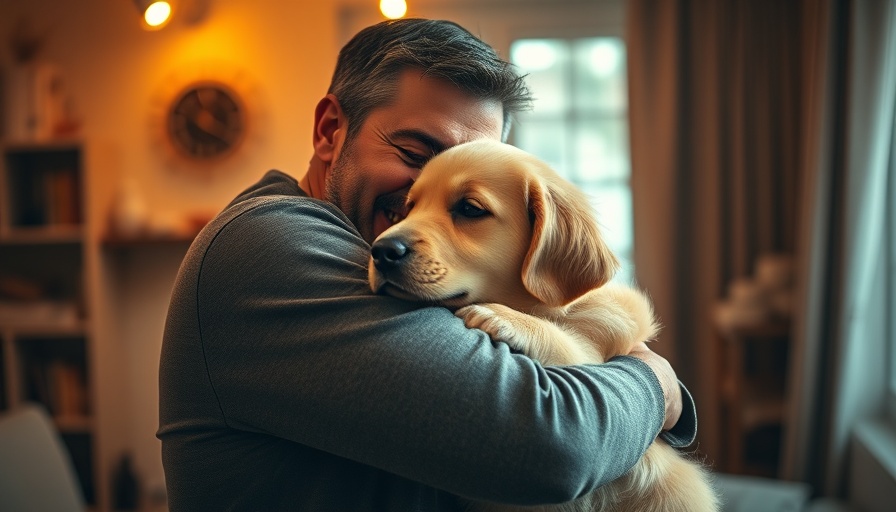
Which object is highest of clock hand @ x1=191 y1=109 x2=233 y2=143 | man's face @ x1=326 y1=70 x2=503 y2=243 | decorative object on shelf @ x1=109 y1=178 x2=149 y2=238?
clock hand @ x1=191 y1=109 x2=233 y2=143

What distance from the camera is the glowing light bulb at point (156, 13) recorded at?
2730 millimetres

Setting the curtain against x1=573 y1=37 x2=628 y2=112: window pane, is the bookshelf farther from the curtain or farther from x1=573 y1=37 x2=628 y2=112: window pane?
the curtain

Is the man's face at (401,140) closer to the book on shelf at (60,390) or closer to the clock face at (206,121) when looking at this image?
the clock face at (206,121)

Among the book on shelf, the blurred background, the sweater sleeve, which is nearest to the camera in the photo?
the sweater sleeve

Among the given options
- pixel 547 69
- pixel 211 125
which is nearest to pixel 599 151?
pixel 547 69

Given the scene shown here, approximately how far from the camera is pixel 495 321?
1079mm

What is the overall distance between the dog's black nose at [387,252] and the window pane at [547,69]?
3.32 m

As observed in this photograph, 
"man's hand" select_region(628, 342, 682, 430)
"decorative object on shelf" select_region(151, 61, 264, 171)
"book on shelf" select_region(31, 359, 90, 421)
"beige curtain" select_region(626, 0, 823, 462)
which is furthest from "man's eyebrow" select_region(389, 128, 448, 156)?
"book on shelf" select_region(31, 359, 90, 421)

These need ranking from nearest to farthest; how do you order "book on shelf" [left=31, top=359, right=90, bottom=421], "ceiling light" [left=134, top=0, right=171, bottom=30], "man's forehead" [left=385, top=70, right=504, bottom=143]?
"man's forehead" [left=385, top=70, right=504, bottom=143] → "ceiling light" [left=134, top=0, right=171, bottom=30] → "book on shelf" [left=31, top=359, right=90, bottom=421]

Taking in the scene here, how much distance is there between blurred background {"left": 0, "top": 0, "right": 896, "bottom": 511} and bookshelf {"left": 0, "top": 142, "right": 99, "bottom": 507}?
0.04 feet

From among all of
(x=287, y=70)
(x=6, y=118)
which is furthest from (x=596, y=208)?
(x=6, y=118)

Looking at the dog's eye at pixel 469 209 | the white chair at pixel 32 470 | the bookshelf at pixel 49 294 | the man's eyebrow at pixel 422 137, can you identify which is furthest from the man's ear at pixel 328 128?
the bookshelf at pixel 49 294

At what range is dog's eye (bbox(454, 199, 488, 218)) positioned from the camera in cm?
124

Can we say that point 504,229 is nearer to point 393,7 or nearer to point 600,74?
point 393,7
